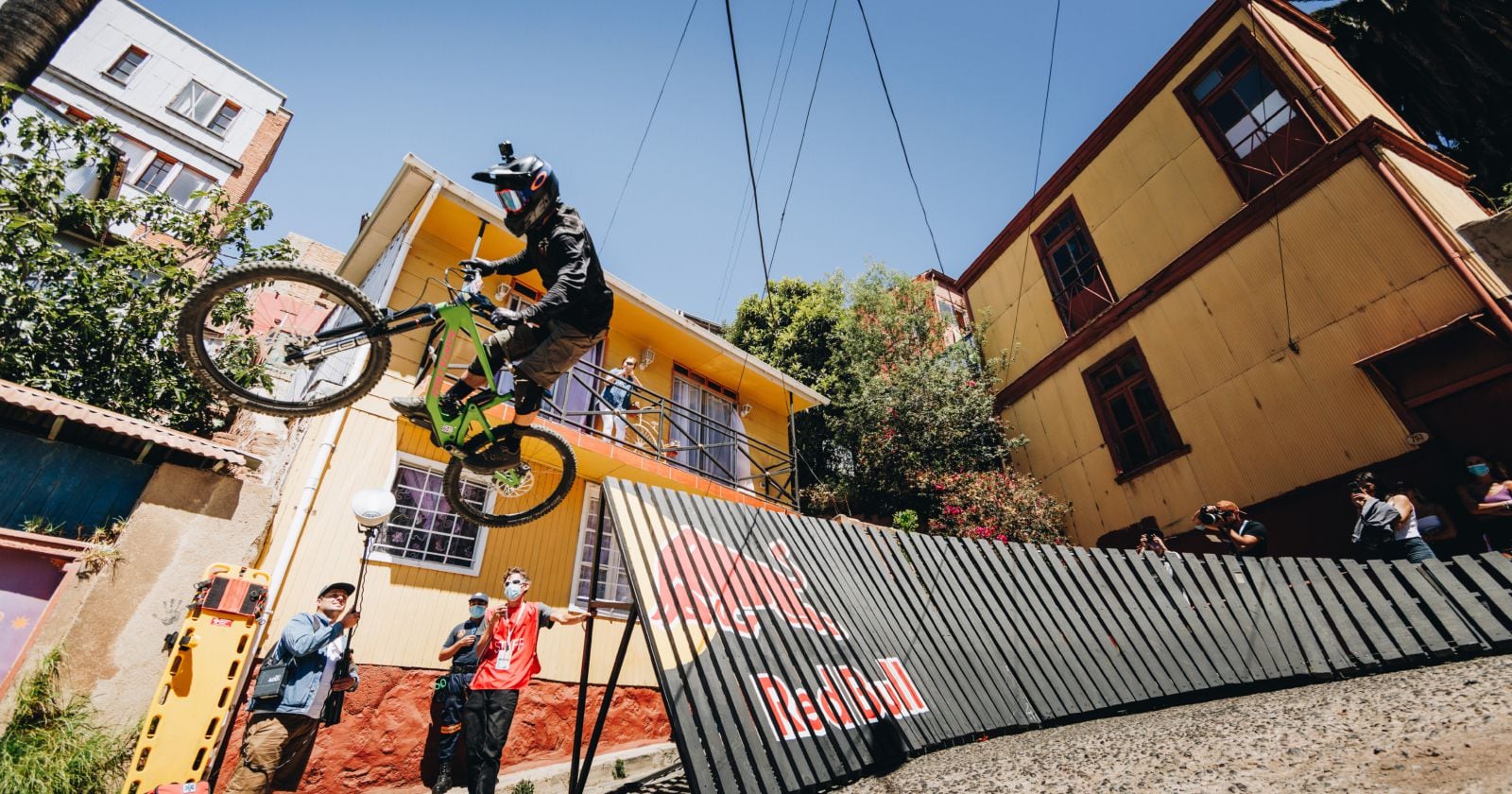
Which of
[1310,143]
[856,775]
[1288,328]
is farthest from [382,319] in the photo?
[1310,143]

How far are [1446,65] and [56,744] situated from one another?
84.5ft

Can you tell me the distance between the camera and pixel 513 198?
3.99 m

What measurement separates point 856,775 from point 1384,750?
2.81 metres

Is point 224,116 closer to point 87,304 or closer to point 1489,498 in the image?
point 87,304

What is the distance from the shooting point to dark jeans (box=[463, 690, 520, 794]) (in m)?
4.55

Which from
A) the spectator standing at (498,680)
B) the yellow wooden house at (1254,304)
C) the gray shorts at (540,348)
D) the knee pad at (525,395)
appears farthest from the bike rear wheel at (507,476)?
the yellow wooden house at (1254,304)

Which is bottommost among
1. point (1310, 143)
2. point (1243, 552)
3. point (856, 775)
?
point (856, 775)

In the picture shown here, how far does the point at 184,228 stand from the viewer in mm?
9391

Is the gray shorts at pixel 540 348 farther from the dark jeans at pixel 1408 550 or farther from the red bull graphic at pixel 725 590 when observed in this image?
the dark jeans at pixel 1408 550

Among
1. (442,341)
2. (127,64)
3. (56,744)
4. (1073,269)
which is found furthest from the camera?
(127,64)

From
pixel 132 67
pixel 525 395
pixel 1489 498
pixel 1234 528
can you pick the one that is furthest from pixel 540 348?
pixel 132 67

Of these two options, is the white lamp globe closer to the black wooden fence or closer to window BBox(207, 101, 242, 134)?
the black wooden fence

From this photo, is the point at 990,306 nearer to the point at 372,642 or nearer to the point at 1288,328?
the point at 1288,328

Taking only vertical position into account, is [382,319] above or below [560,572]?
above
